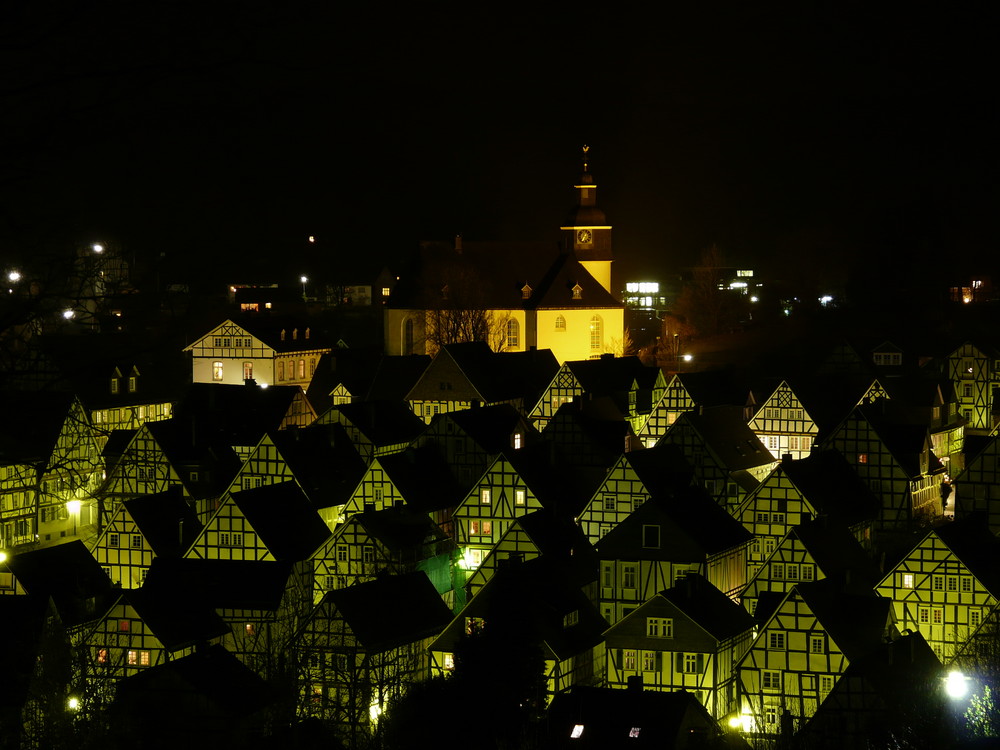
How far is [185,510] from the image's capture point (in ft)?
135

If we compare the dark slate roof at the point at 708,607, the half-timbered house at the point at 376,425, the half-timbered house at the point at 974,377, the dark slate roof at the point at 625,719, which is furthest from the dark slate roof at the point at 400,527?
the half-timbered house at the point at 974,377

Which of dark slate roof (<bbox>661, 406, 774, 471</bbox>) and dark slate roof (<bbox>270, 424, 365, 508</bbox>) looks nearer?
dark slate roof (<bbox>270, 424, 365, 508</bbox>)

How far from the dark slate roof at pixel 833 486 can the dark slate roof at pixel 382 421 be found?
1272 centimetres

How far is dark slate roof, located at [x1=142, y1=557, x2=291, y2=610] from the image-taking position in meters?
35.0

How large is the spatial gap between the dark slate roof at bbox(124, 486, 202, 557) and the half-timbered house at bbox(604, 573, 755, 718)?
12.0 meters

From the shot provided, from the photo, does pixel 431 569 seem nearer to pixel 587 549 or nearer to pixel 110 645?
pixel 587 549

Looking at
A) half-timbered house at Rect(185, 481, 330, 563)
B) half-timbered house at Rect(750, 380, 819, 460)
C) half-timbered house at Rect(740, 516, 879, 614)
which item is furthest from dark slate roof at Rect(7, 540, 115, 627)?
half-timbered house at Rect(750, 380, 819, 460)

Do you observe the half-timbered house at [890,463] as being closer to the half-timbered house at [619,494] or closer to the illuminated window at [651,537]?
the half-timbered house at [619,494]

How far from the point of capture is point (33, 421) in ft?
24.7

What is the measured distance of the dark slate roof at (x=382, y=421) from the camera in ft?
160

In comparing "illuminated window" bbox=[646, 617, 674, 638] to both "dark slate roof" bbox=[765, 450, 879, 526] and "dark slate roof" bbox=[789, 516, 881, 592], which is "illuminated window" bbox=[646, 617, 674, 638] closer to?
"dark slate roof" bbox=[789, 516, 881, 592]

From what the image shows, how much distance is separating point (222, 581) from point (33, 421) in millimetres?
28815

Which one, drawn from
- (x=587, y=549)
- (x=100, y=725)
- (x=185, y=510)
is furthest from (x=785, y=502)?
(x=100, y=725)

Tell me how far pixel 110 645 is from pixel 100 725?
8039 millimetres
